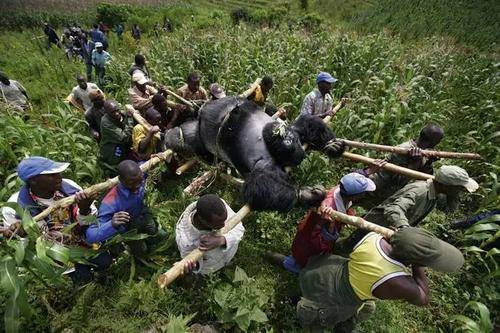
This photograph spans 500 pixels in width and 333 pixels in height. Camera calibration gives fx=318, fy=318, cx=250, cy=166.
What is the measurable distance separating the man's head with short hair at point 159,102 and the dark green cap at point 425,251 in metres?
3.73

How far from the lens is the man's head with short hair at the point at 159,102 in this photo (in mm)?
4744

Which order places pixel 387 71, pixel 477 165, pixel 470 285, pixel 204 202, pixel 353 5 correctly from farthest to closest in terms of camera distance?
pixel 353 5, pixel 387 71, pixel 477 165, pixel 470 285, pixel 204 202

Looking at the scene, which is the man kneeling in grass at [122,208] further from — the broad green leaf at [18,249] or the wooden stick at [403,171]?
the wooden stick at [403,171]

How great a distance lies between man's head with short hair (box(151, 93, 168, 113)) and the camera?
474 centimetres

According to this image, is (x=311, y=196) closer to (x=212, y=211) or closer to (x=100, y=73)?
(x=212, y=211)

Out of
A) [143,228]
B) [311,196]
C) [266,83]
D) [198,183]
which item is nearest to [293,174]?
[266,83]

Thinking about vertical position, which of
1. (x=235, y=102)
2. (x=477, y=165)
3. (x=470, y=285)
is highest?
(x=235, y=102)

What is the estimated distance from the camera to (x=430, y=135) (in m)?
3.96

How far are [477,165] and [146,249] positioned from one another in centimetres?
570

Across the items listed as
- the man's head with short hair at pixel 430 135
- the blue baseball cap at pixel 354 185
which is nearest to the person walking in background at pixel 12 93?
the blue baseball cap at pixel 354 185

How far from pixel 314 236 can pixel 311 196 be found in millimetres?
621

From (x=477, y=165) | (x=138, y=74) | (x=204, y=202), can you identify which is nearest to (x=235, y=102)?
(x=204, y=202)

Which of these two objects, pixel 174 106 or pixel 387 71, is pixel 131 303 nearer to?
pixel 174 106

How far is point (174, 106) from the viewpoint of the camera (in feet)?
16.1
